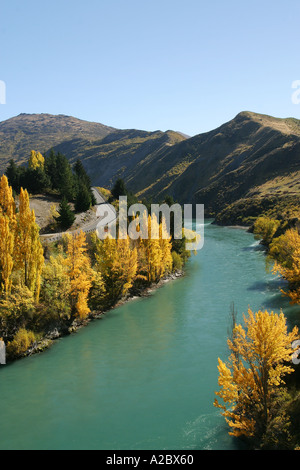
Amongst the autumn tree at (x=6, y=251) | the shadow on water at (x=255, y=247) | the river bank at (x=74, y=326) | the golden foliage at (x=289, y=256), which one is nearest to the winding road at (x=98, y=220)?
the river bank at (x=74, y=326)

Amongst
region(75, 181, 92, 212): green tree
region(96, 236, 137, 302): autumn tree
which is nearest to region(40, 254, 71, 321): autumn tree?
region(96, 236, 137, 302): autumn tree

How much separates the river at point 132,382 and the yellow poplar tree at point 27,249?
22.1 feet

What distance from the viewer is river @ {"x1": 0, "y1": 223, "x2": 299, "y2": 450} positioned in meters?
19.6

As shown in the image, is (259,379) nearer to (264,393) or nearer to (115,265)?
(264,393)

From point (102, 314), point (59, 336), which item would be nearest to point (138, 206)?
point (102, 314)

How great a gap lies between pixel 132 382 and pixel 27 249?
16609mm

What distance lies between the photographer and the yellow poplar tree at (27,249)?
33.3 metres

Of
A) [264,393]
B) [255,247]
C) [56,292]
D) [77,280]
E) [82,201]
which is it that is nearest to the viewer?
[264,393]

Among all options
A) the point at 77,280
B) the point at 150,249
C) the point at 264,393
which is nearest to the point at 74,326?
the point at 77,280

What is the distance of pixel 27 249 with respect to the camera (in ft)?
110

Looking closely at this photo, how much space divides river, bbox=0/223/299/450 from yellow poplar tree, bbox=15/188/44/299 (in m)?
6.72

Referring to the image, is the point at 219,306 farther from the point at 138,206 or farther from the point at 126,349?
the point at 138,206
